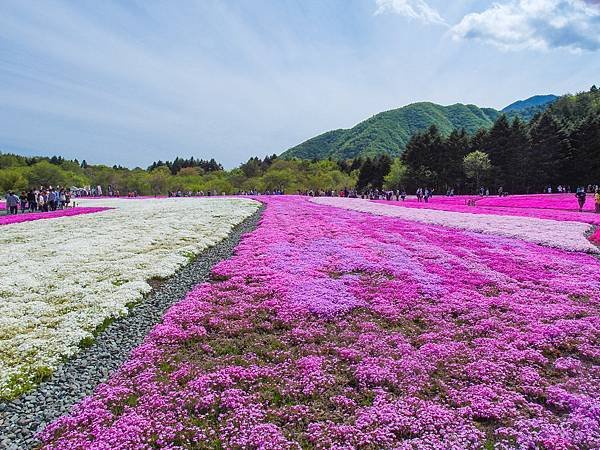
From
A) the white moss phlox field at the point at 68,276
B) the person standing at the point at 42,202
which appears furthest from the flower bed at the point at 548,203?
the person standing at the point at 42,202

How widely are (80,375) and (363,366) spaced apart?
7.44 metres

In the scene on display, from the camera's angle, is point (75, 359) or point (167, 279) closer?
point (75, 359)

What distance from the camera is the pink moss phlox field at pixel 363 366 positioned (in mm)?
7875

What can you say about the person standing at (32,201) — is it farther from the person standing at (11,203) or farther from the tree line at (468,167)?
the tree line at (468,167)

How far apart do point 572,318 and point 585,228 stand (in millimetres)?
23453

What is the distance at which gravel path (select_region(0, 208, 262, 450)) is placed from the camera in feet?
27.4

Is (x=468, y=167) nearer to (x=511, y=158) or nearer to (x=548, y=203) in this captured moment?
(x=511, y=158)

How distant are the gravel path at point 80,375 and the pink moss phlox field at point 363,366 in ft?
1.69

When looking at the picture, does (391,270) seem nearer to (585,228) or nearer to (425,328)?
(425,328)

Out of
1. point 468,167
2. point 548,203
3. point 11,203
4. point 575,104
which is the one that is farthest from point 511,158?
point 11,203

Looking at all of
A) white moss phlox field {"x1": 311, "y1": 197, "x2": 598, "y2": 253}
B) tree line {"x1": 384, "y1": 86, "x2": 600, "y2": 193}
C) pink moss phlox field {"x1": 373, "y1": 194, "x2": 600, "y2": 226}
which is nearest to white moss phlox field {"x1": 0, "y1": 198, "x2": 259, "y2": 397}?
white moss phlox field {"x1": 311, "y1": 197, "x2": 598, "y2": 253}

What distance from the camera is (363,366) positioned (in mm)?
10320

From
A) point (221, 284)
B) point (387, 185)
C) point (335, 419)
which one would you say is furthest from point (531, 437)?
point (387, 185)

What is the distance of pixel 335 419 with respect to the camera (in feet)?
27.5
